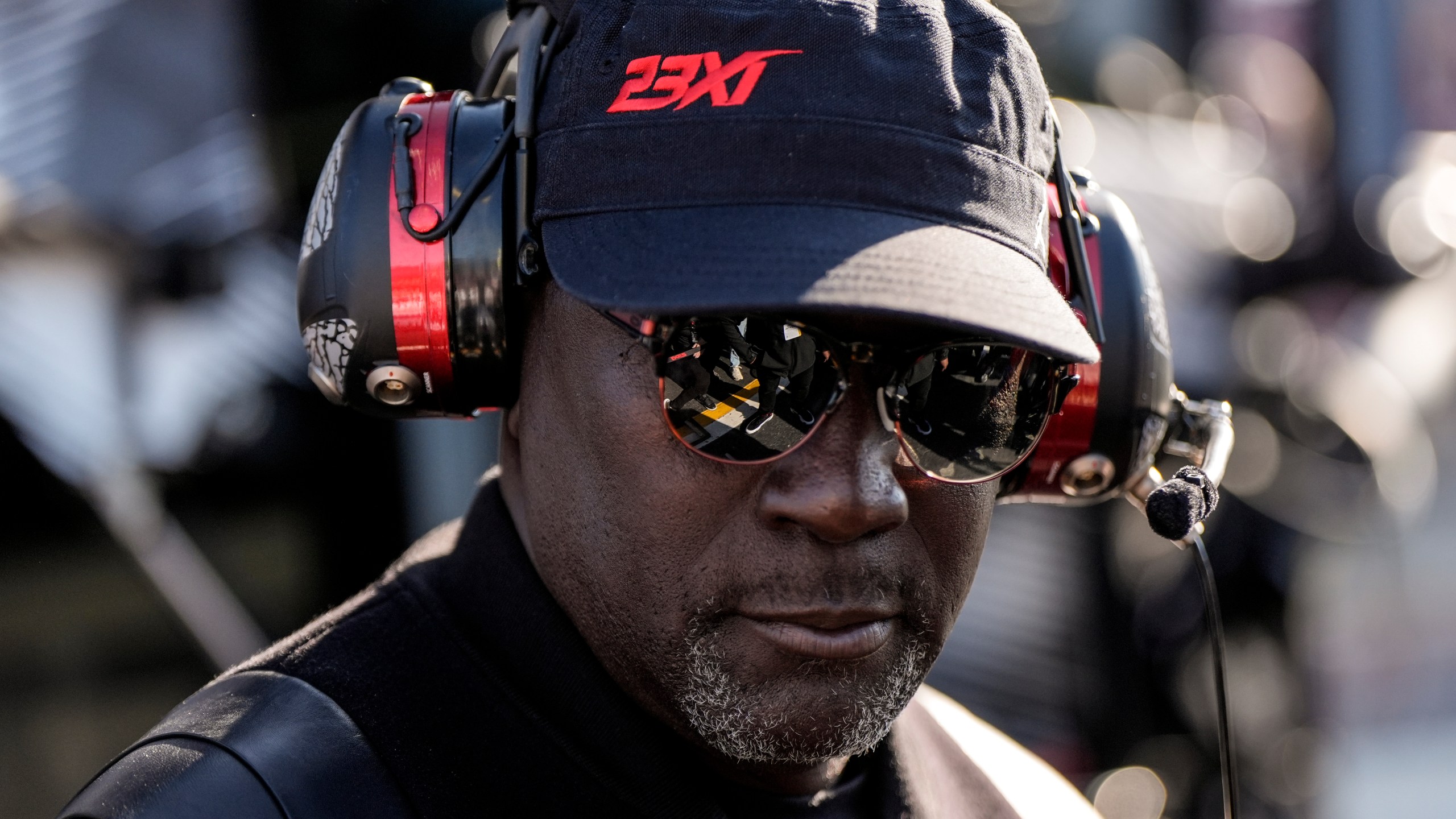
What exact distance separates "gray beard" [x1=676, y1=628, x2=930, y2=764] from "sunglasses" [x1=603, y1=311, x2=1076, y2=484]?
0.26 m

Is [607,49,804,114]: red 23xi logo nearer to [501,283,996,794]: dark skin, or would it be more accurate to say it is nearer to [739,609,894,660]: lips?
[501,283,996,794]: dark skin

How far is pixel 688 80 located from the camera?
1.40 m

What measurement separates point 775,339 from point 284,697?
2.35 feet

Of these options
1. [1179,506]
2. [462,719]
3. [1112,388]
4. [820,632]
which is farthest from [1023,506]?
[462,719]

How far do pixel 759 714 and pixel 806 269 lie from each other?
552 mm

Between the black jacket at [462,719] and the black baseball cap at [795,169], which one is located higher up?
the black baseball cap at [795,169]

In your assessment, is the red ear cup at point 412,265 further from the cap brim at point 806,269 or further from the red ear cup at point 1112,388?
the red ear cup at point 1112,388

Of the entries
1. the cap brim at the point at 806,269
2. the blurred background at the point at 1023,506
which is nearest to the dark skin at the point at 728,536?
the cap brim at the point at 806,269

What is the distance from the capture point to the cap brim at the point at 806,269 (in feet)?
4.19

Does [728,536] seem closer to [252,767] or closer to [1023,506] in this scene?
[252,767]

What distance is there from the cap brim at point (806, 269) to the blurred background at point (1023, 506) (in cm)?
249

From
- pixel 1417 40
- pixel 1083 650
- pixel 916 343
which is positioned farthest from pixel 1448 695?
pixel 916 343

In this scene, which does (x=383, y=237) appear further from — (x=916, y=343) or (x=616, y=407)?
(x=916, y=343)

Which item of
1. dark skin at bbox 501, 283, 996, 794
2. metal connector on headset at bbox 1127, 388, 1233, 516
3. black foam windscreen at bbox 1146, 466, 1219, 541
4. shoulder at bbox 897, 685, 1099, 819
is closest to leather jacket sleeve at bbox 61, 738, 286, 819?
dark skin at bbox 501, 283, 996, 794
